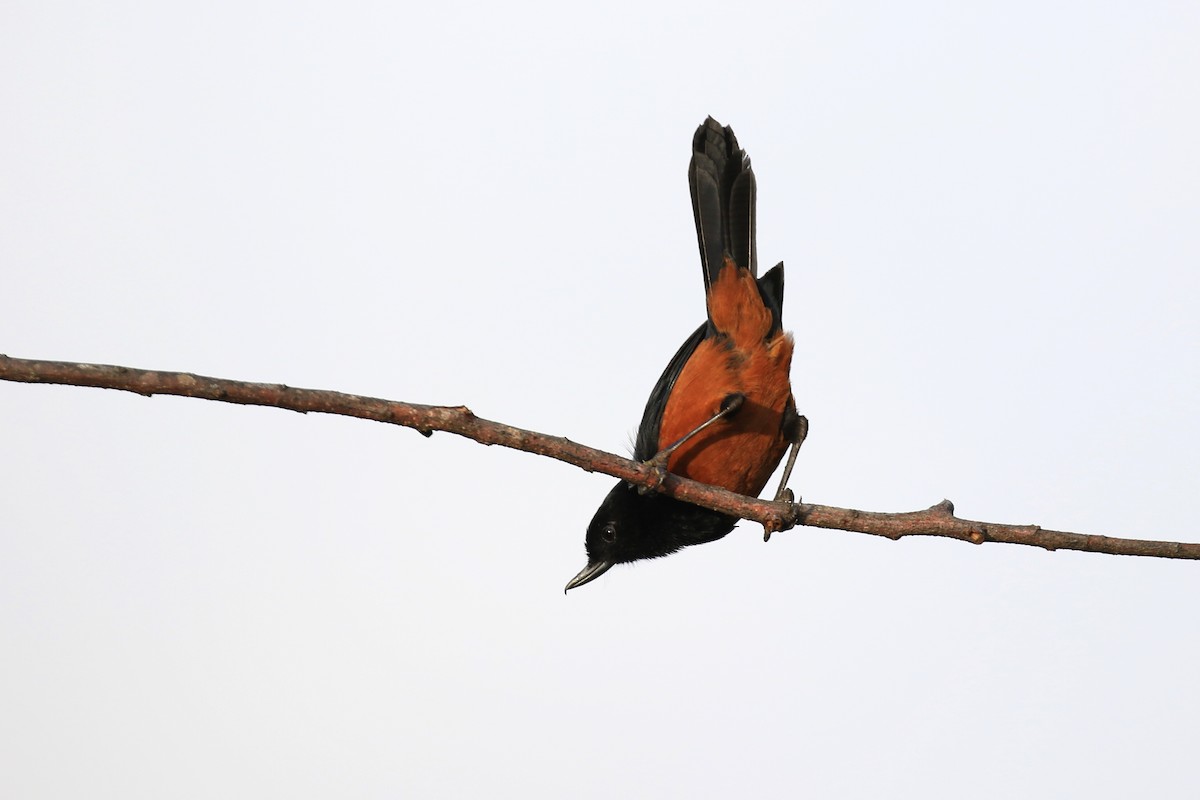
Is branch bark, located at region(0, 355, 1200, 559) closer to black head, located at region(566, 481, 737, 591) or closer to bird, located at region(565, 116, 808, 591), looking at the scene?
bird, located at region(565, 116, 808, 591)

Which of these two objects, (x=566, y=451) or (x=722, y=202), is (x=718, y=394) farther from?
(x=566, y=451)

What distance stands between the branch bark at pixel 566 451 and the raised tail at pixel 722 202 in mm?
1368

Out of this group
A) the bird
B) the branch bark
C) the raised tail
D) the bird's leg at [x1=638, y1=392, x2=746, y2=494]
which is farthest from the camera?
the raised tail

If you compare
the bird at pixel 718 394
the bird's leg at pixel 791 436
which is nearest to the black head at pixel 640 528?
the bird at pixel 718 394

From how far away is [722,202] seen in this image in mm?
4945

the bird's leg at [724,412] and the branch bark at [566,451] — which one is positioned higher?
the bird's leg at [724,412]

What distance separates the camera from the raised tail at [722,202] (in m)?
4.91

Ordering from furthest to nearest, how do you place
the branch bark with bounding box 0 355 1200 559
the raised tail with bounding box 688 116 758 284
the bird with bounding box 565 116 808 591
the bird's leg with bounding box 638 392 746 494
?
the raised tail with bounding box 688 116 758 284, the bird with bounding box 565 116 808 591, the bird's leg with bounding box 638 392 746 494, the branch bark with bounding box 0 355 1200 559

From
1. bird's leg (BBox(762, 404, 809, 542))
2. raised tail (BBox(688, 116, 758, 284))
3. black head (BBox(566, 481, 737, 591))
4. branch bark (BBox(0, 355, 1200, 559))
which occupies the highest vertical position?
raised tail (BBox(688, 116, 758, 284))

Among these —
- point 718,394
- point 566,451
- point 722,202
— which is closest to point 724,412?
point 718,394

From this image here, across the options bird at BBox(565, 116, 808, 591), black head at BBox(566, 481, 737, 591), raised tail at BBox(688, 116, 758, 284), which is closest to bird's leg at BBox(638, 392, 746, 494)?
bird at BBox(565, 116, 808, 591)

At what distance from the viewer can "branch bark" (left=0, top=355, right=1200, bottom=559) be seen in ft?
8.84

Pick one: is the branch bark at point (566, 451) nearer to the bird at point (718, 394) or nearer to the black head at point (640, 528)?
the bird at point (718, 394)

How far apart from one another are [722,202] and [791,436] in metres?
1.11
